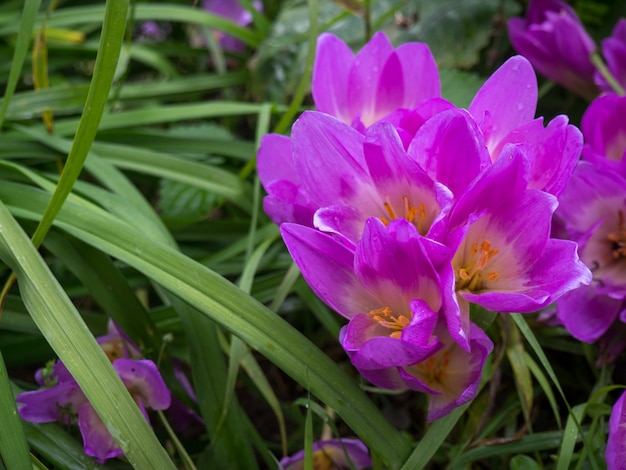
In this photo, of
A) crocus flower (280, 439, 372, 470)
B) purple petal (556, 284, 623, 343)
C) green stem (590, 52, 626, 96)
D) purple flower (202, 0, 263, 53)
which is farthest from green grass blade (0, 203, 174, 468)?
purple flower (202, 0, 263, 53)

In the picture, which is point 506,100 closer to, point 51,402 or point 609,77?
point 609,77

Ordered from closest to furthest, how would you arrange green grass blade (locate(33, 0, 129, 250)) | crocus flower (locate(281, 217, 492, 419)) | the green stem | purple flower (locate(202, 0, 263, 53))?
crocus flower (locate(281, 217, 492, 419)), green grass blade (locate(33, 0, 129, 250)), the green stem, purple flower (locate(202, 0, 263, 53))

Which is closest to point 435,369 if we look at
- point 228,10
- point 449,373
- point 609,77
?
point 449,373

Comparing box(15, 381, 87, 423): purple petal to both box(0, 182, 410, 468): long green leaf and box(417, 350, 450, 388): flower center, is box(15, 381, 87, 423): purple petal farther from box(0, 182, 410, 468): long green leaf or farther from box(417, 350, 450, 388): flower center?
box(417, 350, 450, 388): flower center

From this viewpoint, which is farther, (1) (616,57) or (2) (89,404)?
(1) (616,57)

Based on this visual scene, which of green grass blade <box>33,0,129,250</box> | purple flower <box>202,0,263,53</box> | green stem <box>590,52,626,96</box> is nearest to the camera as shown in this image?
green grass blade <box>33,0,129,250</box>

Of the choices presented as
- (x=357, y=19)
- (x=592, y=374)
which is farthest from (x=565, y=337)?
(x=357, y=19)
